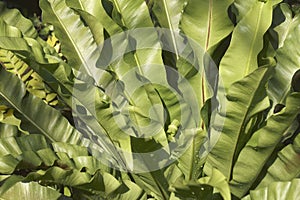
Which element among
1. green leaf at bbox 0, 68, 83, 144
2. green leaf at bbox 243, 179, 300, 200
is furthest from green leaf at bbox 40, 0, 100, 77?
green leaf at bbox 243, 179, 300, 200

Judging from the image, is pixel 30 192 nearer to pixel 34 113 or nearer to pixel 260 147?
pixel 34 113

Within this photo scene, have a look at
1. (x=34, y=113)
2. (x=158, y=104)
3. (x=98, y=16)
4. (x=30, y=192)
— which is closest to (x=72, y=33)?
(x=98, y=16)

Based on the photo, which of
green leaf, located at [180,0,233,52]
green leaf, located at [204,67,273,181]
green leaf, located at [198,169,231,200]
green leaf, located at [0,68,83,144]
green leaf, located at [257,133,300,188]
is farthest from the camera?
green leaf, located at [0,68,83,144]

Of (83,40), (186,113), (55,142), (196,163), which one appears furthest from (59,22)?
(196,163)

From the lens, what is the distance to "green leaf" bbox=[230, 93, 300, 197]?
1.72 metres

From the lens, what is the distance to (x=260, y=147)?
6.00 ft

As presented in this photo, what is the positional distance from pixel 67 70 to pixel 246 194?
0.71 meters

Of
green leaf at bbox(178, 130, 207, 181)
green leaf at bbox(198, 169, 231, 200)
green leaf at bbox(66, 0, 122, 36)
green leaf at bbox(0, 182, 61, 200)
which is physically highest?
green leaf at bbox(66, 0, 122, 36)

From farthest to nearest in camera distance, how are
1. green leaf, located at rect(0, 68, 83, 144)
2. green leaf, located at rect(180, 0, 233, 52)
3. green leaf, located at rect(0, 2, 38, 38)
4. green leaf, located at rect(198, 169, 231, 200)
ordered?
1. green leaf, located at rect(0, 2, 38, 38)
2. green leaf, located at rect(0, 68, 83, 144)
3. green leaf, located at rect(180, 0, 233, 52)
4. green leaf, located at rect(198, 169, 231, 200)

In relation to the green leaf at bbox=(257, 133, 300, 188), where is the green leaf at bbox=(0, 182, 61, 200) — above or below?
below

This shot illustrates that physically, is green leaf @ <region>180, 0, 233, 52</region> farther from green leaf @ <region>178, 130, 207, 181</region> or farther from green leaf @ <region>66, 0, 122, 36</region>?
green leaf @ <region>178, 130, 207, 181</region>

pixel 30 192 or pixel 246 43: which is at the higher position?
pixel 246 43

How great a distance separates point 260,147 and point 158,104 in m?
0.36

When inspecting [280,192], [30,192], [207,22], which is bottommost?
[30,192]
